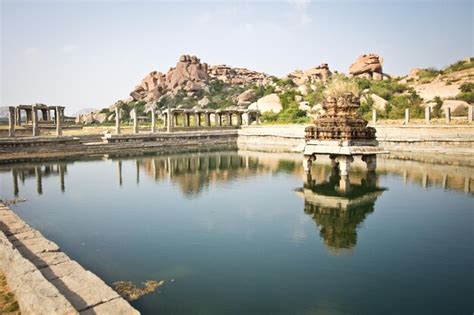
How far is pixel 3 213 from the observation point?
868 centimetres

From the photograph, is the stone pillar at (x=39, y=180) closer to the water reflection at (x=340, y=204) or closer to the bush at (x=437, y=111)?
the water reflection at (x=340, y=204)

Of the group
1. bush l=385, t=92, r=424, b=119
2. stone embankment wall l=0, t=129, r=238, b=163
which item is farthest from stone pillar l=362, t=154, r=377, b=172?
bush l=385, t=92, r=424, b=119

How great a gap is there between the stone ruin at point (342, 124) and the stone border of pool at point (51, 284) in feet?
33.9

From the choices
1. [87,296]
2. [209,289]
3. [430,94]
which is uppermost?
[430,94]

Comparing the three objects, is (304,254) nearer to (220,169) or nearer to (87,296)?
(87,296)

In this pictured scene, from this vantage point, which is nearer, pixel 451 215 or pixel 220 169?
pixel 451 215

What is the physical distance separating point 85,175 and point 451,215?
14545mm

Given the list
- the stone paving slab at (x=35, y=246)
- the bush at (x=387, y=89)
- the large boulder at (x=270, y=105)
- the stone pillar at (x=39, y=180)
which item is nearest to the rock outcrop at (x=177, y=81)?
the large boulder at (x=270, y=105)

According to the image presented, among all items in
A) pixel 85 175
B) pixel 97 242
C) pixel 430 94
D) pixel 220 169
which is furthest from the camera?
pixel 430 94

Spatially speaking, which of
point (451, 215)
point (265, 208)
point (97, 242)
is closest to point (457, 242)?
point (451, 215)

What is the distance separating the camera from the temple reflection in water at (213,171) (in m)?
14.3

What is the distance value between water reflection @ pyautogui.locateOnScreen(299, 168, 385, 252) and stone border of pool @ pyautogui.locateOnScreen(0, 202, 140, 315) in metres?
4.43

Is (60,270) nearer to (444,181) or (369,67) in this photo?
(444,181)

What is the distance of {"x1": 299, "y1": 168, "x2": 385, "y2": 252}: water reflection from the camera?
8.29 metres
